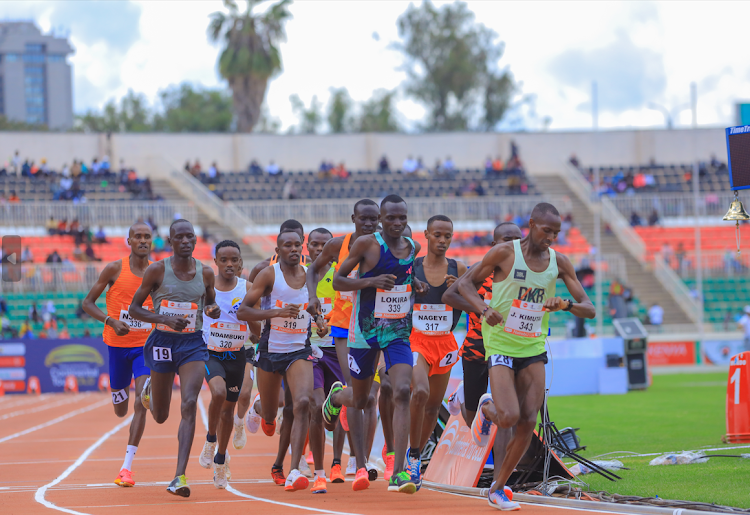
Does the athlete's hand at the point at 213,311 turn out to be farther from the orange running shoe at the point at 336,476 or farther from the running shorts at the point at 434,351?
the orange running shoe at the point at 336,476

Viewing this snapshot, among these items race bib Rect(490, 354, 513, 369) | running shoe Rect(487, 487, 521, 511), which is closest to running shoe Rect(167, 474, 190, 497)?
running shoe Rect(487, 487, 521, 511)

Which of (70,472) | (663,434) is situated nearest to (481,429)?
(70,472)

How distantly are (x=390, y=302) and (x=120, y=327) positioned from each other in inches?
114

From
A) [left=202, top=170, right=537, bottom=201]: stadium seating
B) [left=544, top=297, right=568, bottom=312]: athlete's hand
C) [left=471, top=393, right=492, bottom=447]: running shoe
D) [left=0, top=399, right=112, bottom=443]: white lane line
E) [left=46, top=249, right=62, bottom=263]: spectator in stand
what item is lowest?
[left=0, top=399, right=112, bottom=443]: white lane line

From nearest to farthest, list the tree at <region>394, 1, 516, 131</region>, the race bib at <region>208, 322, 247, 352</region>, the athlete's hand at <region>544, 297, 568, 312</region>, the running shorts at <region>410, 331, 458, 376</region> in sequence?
1. the athlete's hand at <region>544, 297, 568, 312</region>
2. the running shorts at <region>410, 331, 458, 376</region>
3. the race bib at <region>208, 322, 247, 352</region>
4. the tree at <region>394, 1, 516, 131</region>

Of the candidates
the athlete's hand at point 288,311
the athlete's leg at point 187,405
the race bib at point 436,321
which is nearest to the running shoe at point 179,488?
the athlete's leg at point 187,405

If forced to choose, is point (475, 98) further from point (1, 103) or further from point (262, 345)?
point (262, 345)

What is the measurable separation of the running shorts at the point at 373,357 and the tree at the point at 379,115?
228ft

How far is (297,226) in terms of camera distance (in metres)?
9.53

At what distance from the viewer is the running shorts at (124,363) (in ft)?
33.5

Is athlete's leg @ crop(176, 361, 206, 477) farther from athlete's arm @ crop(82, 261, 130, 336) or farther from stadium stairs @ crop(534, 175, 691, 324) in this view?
stadium stairs @ crop(534, 175, 691, 324)

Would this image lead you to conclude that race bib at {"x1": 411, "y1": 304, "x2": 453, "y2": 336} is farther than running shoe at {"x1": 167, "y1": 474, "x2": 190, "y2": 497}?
Yes

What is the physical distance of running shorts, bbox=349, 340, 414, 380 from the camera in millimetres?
8305

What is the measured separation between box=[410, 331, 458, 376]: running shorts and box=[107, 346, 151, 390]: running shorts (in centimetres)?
313
